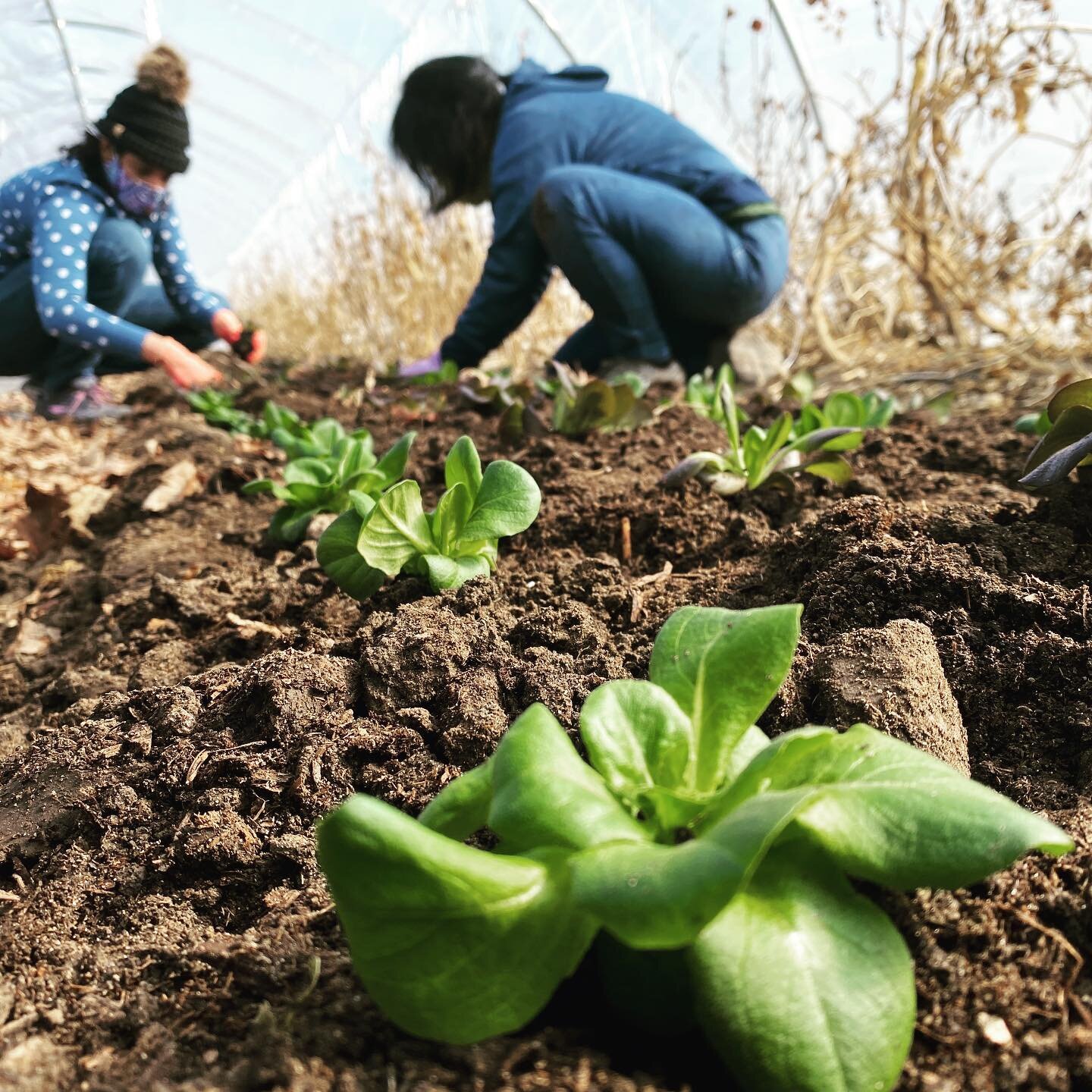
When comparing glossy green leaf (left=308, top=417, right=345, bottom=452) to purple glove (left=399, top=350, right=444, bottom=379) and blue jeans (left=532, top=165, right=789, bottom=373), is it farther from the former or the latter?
purple glove (left=399, top=350, right=444, bottom=379)

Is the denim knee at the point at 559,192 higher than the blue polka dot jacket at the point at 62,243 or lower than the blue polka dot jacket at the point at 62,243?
higher

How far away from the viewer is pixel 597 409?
237cm

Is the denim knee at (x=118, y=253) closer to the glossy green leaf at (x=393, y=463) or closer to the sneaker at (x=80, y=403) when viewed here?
the sneaker at (x=80, y=403)

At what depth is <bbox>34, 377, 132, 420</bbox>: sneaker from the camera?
4.33 metres

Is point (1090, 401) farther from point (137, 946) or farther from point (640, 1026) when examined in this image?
point (137, 946)

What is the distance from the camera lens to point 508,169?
4137 millimetres

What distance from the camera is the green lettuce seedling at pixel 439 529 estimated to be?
49.9 inches

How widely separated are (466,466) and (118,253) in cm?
399

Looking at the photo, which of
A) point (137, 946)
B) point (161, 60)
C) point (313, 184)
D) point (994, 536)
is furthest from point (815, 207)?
point (313, 184)

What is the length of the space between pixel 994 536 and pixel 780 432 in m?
0.53

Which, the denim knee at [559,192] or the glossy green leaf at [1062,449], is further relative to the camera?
the denim knee at [559,192]

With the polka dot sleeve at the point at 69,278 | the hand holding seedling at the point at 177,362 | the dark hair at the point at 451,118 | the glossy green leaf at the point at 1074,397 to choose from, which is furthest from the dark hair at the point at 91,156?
the glossy green leaf at the point at 1074,397

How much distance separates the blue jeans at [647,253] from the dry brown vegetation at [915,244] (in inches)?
31.1

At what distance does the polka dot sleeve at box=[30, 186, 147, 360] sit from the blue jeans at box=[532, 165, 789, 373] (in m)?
1.94
